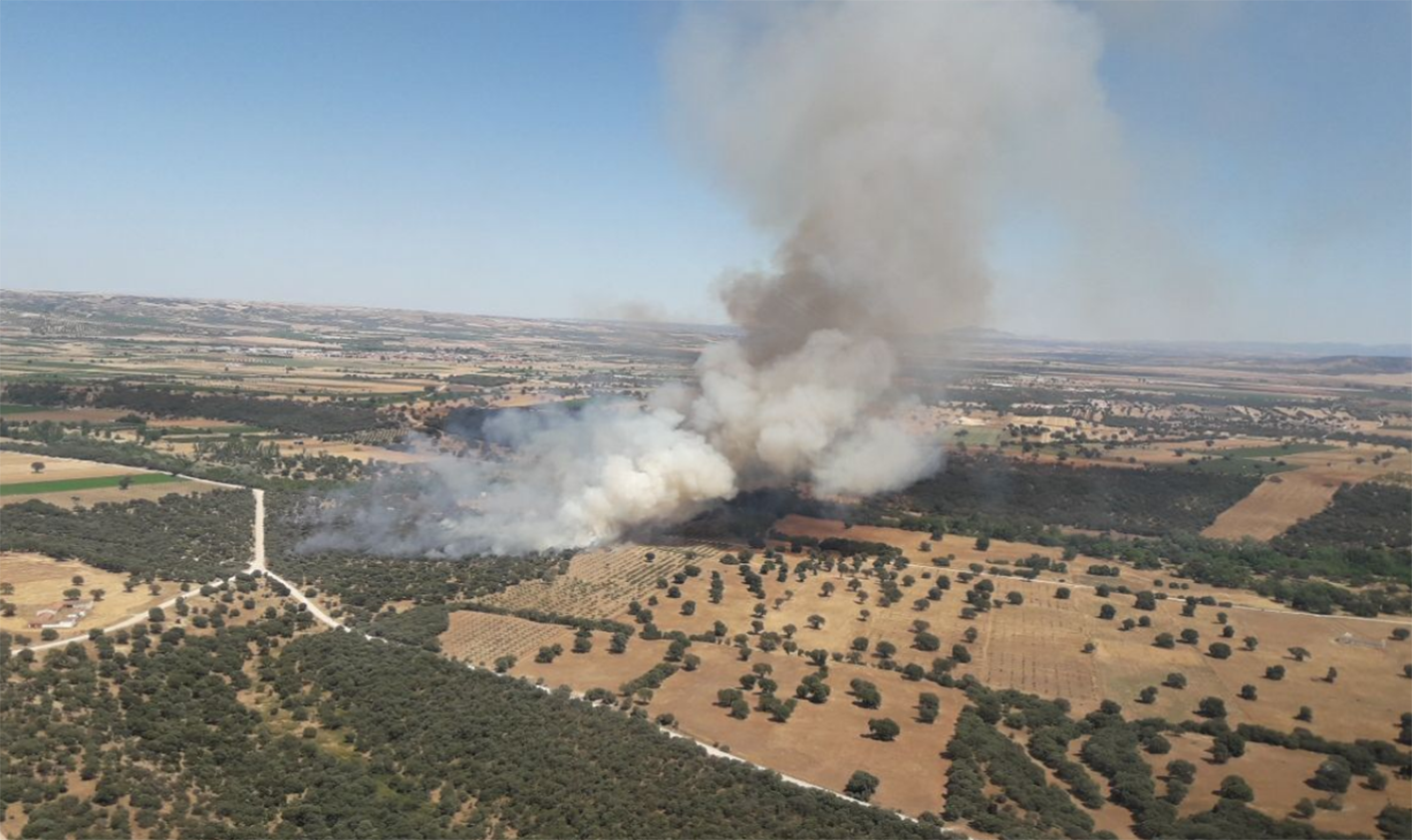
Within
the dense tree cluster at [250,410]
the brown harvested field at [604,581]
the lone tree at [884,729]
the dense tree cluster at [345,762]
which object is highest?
the dense tree cluster at [250,410]

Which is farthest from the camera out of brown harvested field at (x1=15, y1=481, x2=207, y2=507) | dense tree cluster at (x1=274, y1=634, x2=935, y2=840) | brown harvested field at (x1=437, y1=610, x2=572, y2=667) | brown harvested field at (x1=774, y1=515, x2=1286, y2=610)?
brown harvested field at (x1=15, y1=481, x2=207, y2=507)

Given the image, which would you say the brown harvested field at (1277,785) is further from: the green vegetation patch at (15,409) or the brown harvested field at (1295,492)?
the green vegetation patch at (15,409)

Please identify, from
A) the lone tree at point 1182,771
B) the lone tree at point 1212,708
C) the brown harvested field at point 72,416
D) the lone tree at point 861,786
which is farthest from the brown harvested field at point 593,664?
the brown harvested field at point 72,416

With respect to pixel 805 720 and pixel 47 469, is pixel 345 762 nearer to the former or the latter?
pixel 805 720

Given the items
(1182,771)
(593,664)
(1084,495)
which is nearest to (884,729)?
(1182,771)

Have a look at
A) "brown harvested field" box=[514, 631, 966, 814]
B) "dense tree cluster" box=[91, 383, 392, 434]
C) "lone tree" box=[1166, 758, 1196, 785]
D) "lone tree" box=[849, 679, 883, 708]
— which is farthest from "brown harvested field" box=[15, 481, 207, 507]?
"lone tree" box=[1166, 758, 1196, 785]

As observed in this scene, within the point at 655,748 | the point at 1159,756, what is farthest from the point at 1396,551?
the point at 655,748

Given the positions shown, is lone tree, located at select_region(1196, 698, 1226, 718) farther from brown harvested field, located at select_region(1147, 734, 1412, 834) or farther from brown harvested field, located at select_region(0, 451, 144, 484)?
brown harvested field, located at select_region(0, 451, 144, 484)

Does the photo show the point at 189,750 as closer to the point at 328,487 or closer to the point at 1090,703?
the point at 1090,703

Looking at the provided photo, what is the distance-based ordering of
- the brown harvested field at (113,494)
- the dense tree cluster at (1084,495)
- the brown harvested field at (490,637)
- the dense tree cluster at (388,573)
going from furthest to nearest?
the dense tree cluster at (1084,495)
the brown harvested field at (113,494)
the dense tree cluster at (388,573)
the brown harvested field at (490,637)
